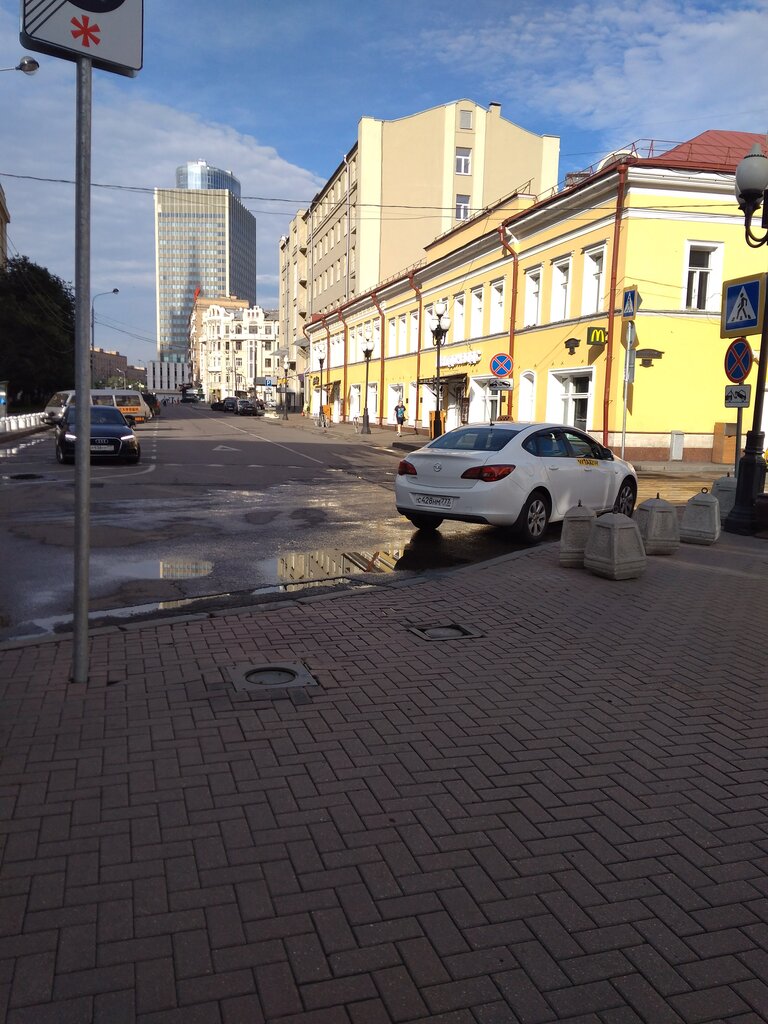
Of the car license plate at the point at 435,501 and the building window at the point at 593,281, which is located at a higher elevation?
the building window at the point at 593,281

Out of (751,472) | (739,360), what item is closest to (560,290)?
(739,360)

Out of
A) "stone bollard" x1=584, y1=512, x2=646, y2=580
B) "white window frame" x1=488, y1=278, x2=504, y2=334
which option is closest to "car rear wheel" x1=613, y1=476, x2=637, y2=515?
"stone bollard" x1=584, y1=512, x2=646, y2=580

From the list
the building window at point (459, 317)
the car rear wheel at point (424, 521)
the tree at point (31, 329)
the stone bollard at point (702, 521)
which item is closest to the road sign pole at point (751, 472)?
the stone bollard at point (702, 521)

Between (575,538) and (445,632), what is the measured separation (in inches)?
115

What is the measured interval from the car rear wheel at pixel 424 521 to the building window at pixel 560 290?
1784 centimetres

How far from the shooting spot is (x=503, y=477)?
9477 millimetres

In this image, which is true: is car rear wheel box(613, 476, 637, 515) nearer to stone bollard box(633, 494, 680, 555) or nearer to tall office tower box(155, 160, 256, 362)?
stone bollard box(633, 494, 680, 555)

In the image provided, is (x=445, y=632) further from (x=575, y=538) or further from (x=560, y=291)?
(x=560, y=291)

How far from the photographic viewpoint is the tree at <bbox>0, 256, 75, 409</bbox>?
51531 millimetres

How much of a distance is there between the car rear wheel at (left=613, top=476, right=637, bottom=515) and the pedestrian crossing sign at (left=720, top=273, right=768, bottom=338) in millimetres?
2696

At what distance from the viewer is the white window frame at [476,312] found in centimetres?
3388

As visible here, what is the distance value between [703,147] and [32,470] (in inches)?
901

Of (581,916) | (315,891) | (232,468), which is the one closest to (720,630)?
(581,916)

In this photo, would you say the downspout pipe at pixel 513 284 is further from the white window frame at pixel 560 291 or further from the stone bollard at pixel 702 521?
the stone bollard at pixel 702 521
